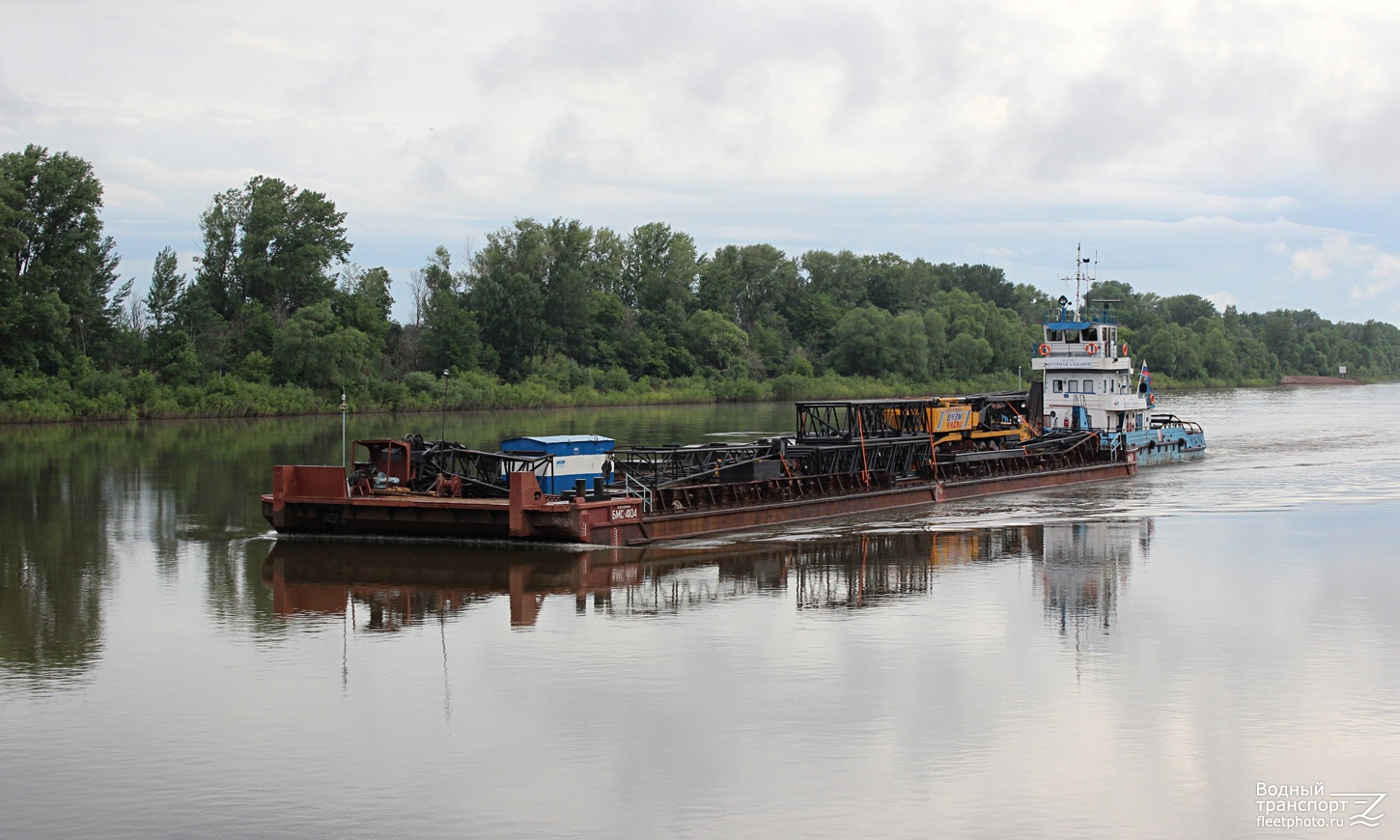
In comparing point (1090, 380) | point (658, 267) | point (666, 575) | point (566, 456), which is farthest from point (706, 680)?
point (658, 267)

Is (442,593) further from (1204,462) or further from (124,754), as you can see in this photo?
(1204,462)

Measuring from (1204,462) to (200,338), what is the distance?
57.7 metres

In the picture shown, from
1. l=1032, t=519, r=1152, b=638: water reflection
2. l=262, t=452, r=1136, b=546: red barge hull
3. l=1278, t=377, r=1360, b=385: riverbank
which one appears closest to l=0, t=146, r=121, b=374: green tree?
l=262, t=452, r=1136, b=546: red barge hull

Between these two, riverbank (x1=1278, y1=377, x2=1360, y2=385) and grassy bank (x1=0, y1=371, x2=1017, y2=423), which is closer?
grassy bank (x1=0, y1=371, x2=1017, y2=423)

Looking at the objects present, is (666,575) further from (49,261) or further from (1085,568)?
(49,261)

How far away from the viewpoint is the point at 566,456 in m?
28.2

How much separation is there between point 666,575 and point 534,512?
2.91 meters

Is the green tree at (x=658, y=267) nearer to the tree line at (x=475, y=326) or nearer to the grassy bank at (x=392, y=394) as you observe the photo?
the tree line at (x=475, y=326)

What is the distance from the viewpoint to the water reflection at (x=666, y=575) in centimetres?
2197

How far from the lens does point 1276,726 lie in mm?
15125

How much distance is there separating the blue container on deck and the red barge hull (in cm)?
120

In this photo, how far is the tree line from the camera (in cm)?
7156

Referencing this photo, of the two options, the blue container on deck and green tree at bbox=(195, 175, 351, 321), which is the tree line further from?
the blue container on deck

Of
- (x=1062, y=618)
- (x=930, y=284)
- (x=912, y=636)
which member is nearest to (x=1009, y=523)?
(x=1062, y=618)
